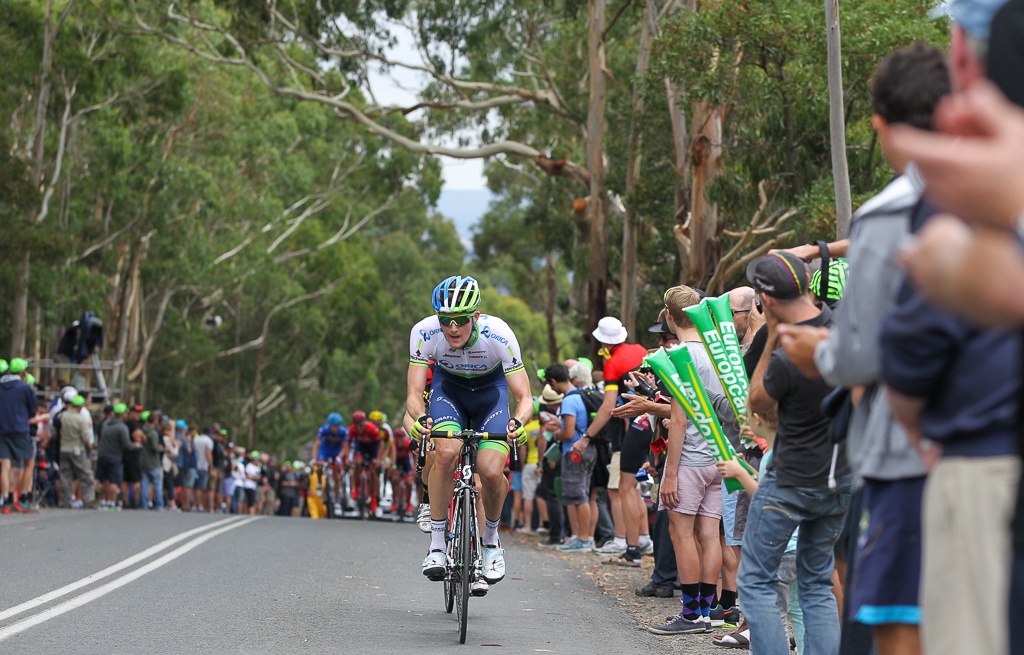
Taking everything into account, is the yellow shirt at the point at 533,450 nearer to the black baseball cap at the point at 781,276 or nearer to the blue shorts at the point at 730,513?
the blue shorts at the point at 730,513

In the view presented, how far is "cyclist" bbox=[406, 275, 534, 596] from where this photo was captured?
902cm

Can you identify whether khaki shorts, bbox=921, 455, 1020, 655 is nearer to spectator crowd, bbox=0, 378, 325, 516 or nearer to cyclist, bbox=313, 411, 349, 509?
spectator crowd, bbox=0, 378, 325, 516

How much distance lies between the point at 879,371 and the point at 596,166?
960 inches

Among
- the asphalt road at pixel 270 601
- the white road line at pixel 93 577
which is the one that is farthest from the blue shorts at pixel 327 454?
the asphalt road at pixel 270 601

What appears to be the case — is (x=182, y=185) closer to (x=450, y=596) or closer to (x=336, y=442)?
(x=336, y=442)

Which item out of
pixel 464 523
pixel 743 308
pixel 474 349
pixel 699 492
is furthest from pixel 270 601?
pixel 743 308

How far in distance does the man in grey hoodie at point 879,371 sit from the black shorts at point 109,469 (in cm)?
2311

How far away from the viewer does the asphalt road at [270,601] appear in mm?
8102

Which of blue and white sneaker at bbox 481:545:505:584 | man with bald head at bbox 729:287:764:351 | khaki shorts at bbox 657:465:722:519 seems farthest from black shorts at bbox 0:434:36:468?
man with bald head at bbox 729:287:764:351

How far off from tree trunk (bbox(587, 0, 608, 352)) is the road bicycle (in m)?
18.3

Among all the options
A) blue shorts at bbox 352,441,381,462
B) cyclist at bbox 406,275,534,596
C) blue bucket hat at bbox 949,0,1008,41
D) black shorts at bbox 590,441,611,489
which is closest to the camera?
blue bucket hat at bbox 949,0,1008,41

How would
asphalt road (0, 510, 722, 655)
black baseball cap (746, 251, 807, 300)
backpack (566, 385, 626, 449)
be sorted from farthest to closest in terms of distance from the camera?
backpack (566, 385, 626, 449) < asphalt road (0, 510, 722, 655) < black baseball cap (746, 251, 807, 300)

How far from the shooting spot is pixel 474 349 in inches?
367

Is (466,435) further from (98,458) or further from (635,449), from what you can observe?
(98,458)
